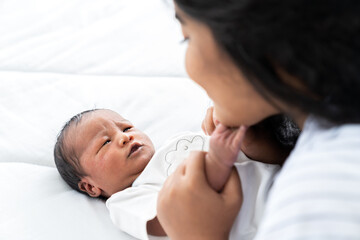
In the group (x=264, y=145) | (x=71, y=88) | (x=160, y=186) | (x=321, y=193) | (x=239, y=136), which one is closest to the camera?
(x=321, y=193)

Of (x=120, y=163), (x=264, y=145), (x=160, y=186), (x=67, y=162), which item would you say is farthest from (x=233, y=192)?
(x=67, y=162)

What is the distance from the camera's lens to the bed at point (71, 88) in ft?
3.55

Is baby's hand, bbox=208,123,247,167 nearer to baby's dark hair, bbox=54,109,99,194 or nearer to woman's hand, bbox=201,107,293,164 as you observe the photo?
woman's hand, bbox=201,107,293,164

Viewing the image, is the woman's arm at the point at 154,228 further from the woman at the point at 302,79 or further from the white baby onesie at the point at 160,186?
the woman at the point at 302,79

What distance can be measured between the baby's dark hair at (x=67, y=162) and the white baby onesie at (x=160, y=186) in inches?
5.6

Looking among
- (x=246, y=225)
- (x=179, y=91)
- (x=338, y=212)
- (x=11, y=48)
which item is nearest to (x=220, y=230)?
(x=246, y=225)

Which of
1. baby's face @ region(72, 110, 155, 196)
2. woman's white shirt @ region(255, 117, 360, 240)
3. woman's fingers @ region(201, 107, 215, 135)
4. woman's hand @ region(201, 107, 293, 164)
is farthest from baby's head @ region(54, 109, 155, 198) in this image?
woman's white shirt @ region(255, 117, 360, 240)

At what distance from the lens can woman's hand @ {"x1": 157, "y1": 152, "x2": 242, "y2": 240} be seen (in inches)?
29.4

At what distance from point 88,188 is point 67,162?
0.26 feet

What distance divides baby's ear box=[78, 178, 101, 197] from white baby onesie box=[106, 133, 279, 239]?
10 centimetres

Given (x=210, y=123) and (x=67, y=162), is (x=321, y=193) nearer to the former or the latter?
(x=210, y=123)

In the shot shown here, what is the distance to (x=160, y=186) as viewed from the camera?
1.02 meters

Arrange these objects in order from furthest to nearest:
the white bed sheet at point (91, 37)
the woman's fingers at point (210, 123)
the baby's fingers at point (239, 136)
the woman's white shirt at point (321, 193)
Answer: the white bed sheet at point (91, 37) < the woman's fingers at point (210, 123) < the baby's fingers at point (239, 136) < the woman's white shirt at point (321, 193)

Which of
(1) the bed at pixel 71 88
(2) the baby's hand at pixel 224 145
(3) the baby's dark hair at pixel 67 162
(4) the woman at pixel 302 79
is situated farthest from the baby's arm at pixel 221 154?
(3) the baby's dark hair at pixel 67 162
